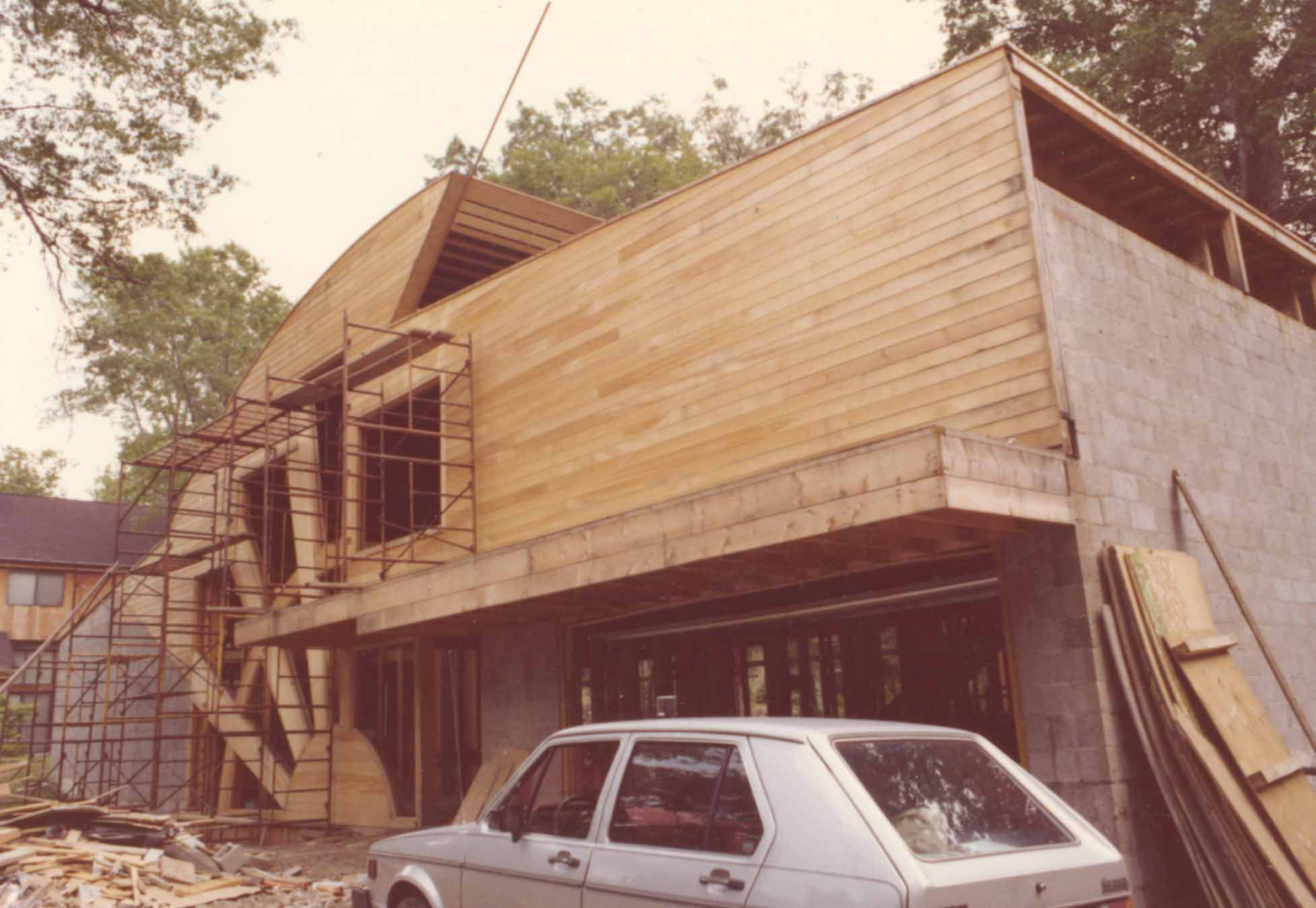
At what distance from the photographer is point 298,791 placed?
16.4 meters

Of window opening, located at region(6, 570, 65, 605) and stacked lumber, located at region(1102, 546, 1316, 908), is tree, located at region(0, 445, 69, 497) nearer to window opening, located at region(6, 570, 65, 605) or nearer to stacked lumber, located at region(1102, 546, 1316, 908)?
window opening, located at region(6, 570, 65, 605)

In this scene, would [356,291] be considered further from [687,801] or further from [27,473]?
[27,473]

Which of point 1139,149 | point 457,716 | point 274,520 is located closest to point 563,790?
point 1139,149

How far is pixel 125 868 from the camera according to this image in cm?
1067

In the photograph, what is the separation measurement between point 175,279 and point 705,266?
1025 cm

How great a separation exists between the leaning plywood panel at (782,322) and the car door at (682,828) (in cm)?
447

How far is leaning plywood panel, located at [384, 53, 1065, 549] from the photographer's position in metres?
8.70

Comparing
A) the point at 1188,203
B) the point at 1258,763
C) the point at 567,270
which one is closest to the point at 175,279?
the point at 567,270

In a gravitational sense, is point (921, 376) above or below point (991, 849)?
above

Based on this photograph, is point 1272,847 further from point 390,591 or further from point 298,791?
point 298,791

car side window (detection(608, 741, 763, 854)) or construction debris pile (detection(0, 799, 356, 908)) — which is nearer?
car side window (detection(608, 741, 763, 854))

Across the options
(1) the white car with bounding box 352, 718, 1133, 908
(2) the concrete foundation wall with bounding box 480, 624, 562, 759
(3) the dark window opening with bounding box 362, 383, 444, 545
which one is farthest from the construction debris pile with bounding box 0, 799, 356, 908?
(1) the white car with bounding box 352, 718, 1133, 908

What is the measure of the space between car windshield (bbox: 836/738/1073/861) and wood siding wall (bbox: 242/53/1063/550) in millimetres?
3998

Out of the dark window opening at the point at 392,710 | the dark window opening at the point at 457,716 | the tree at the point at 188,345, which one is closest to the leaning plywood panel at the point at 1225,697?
the dark window opening at the point at 457,716
